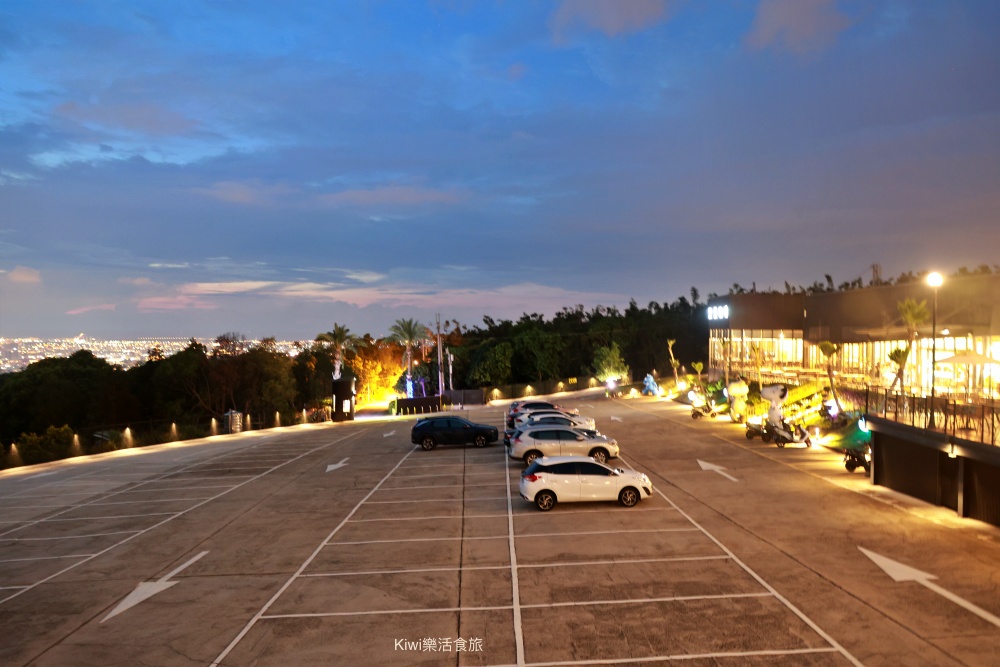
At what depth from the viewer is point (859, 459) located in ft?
82.8

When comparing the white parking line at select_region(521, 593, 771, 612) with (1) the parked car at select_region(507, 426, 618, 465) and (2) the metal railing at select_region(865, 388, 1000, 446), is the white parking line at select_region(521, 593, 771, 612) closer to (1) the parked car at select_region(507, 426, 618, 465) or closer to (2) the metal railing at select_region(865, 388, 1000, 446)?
(2) the metal railing at select_region(865, 388, 1000, 446)

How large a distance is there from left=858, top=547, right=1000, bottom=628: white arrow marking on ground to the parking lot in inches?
9.6

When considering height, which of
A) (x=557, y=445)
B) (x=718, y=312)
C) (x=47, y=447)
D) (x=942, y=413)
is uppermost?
(x=718, y=312)

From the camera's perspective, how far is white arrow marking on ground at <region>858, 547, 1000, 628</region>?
12212 millimetres

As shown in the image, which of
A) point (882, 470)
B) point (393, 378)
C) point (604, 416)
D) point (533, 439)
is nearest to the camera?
point (882, 470)

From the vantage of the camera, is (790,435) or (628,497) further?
(790,435)

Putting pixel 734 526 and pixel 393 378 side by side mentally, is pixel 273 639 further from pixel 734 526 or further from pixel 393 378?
pixel 393 378

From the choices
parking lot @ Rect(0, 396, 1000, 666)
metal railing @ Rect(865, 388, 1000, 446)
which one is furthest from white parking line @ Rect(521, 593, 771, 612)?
metal railing @ Rect(865, 388, 1000, 446)

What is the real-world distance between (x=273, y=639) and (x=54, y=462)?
31.0m

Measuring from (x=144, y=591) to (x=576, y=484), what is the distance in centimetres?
1120

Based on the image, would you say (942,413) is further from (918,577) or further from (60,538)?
(60,538)

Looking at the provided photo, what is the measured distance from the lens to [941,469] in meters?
20.4

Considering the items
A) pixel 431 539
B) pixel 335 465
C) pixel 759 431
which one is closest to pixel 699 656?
pixel 431 539

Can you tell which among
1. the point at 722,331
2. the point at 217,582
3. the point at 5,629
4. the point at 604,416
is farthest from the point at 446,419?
the point at 722,331
